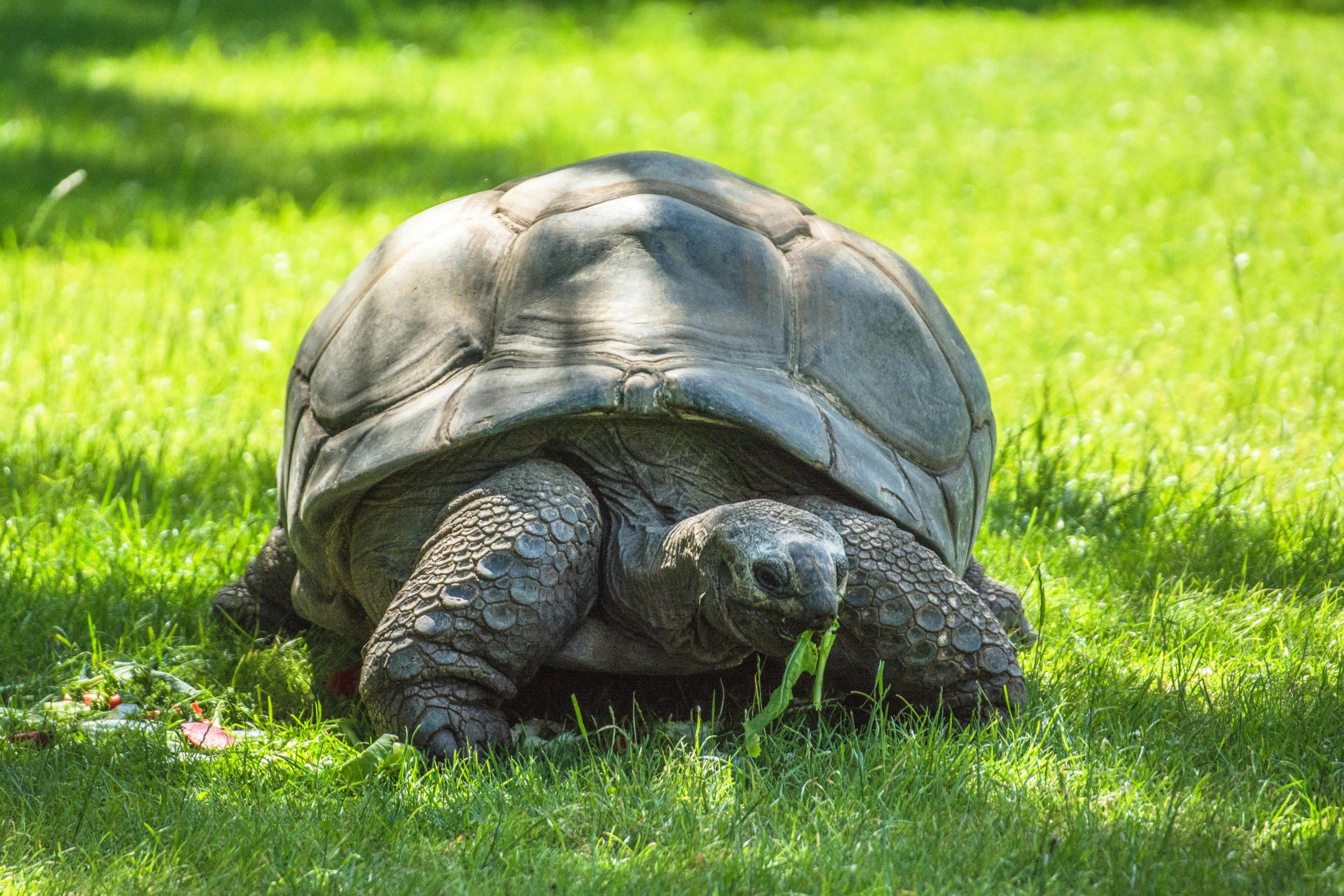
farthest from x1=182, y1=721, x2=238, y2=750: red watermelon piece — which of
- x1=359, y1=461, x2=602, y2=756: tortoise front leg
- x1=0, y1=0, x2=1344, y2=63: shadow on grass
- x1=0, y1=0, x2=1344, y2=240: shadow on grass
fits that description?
x1=0, y1=0, x2=1344, y2=63: shadow on grass

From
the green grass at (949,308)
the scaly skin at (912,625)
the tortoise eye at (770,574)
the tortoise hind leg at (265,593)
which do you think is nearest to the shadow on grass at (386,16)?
the green grass at (949,308)

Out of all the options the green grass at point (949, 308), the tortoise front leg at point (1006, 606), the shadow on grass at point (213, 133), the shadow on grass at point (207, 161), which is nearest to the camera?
the green grass at point (949, 308)

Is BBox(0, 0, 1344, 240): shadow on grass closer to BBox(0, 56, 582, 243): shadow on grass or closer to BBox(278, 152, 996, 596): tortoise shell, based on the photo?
BBox(0, 56, 582, 243): shadow on grass

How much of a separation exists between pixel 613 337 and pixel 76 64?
382 inches

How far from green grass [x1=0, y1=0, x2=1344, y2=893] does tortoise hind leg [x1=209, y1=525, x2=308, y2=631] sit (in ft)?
0.20

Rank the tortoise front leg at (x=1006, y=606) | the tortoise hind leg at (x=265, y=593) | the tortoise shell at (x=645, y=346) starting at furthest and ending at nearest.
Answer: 1. the tortoise hind leg at (x=265, y=593)
2. the tortoise front leg at (x=1006, y=606)
3. the tortoise shell at (x=645, y=346)

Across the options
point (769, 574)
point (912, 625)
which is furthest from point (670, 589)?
point (912, 625)

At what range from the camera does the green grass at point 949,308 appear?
7.04ft

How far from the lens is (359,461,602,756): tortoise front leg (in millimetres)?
2438

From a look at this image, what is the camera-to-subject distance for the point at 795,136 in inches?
365

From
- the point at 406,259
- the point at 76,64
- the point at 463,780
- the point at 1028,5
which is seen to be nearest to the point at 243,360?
the point at 406,259

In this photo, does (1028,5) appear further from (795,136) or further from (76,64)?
(76,64)

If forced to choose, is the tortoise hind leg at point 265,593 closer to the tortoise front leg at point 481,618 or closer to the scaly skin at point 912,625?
the tortoise front leg at point 481,618

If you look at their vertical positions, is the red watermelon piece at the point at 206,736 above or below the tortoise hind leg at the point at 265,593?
below
